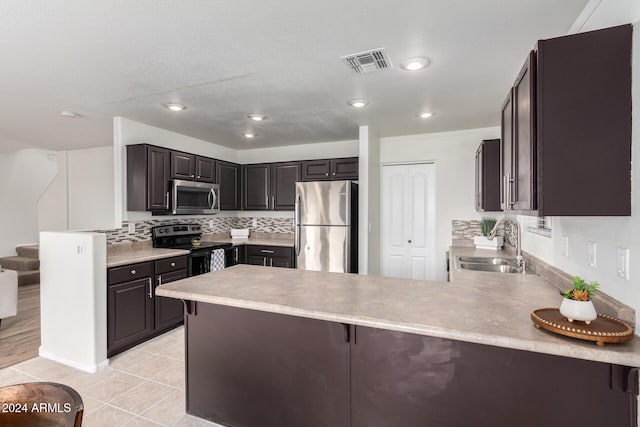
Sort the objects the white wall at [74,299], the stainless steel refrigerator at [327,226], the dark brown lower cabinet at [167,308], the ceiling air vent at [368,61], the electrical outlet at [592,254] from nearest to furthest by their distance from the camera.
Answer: the electrical outlet at [592,254]
the ceiling air vent at [368,61]
the white wall at [74,299]
the dark brown lower cabinet at [167,308]
the stainless steel refrigerator at [327,226]

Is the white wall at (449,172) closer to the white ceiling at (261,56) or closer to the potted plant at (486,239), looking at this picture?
the potted plant at (486,239)

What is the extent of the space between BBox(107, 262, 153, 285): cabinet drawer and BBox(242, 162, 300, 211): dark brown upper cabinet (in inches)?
84.7

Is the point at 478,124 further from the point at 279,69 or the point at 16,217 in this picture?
the point at 16,217

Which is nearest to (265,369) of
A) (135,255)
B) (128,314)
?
(128,314)

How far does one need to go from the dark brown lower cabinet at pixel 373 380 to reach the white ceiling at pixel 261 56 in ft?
5.44

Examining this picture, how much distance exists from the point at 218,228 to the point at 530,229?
4.29m

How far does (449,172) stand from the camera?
14.5 ft

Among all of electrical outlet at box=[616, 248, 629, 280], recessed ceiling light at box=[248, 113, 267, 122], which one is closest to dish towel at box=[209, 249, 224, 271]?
recessed ceiling light at box=[248, 113, 267, 122]

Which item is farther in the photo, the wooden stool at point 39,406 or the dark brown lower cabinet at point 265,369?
the dark brown lower cabinet at point 265,369

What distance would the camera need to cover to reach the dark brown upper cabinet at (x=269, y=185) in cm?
497

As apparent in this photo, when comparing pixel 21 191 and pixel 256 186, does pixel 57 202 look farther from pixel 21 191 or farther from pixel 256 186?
pixel 256 186

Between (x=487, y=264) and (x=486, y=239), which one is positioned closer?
(x=487, y=264)

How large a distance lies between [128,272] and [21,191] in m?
5.32

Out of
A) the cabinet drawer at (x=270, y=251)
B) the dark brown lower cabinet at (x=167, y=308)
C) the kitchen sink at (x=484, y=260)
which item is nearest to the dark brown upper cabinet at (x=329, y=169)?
the cabinet drawer at (x=270, y=251)
